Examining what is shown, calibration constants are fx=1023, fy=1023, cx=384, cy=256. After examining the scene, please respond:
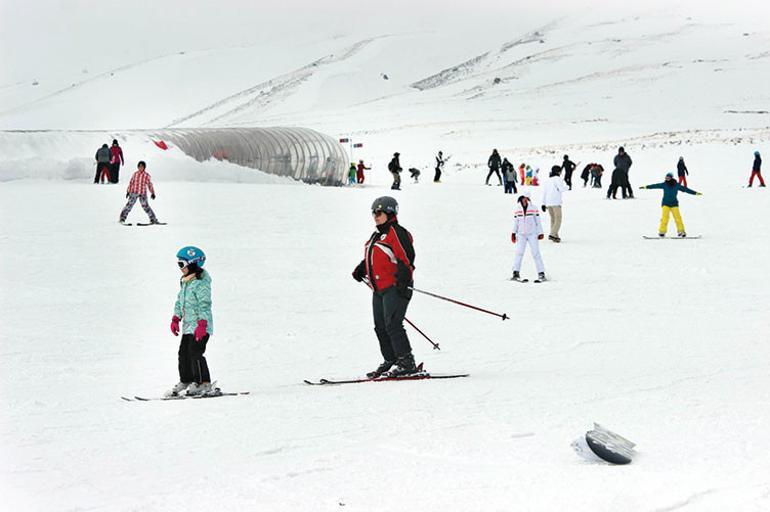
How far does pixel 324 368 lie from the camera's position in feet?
29.6

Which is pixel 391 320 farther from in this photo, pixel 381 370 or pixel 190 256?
pixel 190 256

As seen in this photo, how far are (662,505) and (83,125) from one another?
5102 inches

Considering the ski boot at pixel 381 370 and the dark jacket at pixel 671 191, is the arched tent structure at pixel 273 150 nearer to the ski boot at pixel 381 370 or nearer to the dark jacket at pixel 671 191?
the dark jacket at pixel 671 191

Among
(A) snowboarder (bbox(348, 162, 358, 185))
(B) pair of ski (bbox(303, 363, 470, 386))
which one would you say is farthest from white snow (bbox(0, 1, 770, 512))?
(A) snowboarder (bbox(348, 162, 358, 185))

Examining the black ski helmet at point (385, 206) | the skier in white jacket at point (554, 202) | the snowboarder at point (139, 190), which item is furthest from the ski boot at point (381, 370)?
the snowboarder at point (139, 190)

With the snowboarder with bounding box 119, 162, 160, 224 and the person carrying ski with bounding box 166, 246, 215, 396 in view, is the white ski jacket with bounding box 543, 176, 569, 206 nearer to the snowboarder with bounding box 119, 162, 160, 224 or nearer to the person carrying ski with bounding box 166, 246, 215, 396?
the snowboarder with bounding box 119, 162, 160, 224

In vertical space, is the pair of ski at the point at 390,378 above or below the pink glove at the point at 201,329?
below

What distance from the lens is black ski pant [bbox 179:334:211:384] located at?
7602 millimetres

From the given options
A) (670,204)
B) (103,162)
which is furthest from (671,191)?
(103,162)

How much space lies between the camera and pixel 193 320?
24.9 ft

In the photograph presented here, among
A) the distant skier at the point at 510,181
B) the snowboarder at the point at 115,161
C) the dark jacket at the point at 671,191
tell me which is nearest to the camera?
the dark jacket at the point at 671,191

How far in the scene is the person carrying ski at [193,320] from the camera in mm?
7512

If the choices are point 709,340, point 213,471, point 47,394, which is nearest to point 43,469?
point 213,471

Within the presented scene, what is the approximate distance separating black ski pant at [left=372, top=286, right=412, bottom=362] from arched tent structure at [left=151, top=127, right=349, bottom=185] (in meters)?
26.4
